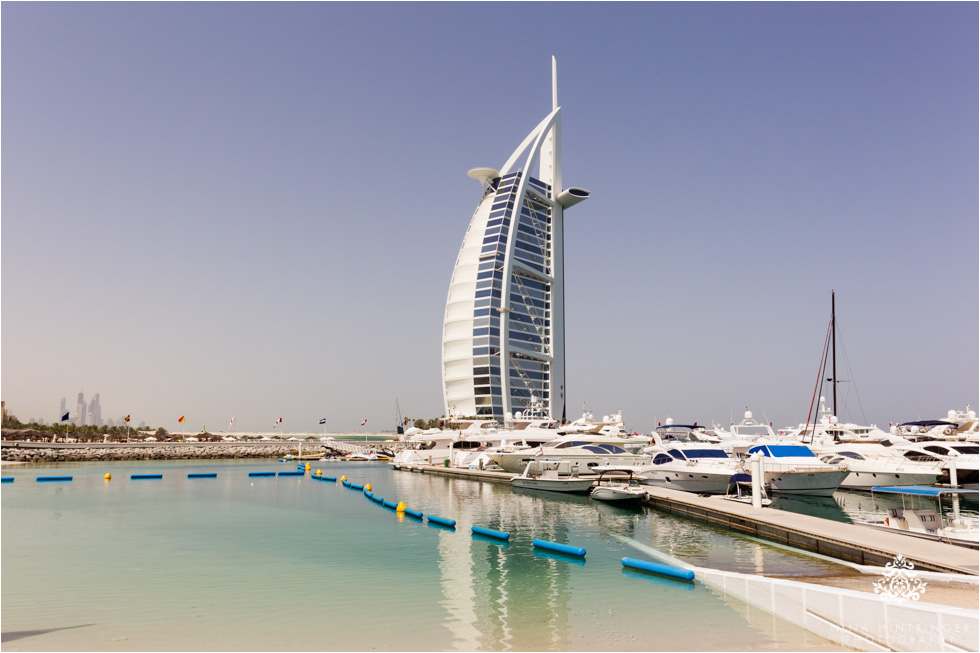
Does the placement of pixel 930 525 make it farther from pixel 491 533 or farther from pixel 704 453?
pixel 704 453

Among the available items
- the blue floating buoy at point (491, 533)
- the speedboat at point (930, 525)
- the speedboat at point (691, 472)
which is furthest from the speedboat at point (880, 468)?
the blue floating buoy at point (491, 533)

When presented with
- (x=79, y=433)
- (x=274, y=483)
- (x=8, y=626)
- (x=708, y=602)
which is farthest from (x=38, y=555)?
(x=79, y=433)

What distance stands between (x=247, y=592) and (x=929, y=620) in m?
15.4

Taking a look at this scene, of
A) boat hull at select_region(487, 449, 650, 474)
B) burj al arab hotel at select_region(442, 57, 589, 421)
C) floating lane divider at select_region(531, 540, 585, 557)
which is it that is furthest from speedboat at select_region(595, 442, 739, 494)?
burj al arab hotel at select_region(442, 57, 589, 421)

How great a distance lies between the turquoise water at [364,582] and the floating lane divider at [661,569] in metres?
0.35

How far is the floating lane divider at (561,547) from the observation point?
68.6 ft

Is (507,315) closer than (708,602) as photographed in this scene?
No

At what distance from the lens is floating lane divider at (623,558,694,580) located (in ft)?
56.9

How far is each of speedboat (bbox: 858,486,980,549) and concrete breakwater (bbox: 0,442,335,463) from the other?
74937 millimetres

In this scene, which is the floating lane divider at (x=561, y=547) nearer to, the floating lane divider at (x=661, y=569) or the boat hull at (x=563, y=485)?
the floating lane divider at (x=661, y=569)

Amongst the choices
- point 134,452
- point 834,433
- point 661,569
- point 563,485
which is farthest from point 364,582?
point 134,452

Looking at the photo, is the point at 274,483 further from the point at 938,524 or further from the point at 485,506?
the point at 938,524

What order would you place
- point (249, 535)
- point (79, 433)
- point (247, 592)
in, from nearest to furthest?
point (247, 592) → point (249, 535) → point (79, 433)

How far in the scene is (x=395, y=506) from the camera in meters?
35.2
